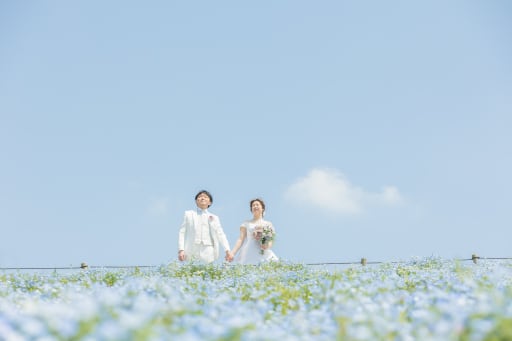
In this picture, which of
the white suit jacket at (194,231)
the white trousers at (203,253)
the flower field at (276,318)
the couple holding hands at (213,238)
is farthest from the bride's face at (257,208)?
the flower field at (276,318)

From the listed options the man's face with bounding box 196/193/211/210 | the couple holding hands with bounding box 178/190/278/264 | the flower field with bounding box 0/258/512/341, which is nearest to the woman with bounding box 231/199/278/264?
the couple holding hands with bounding box 178/190/278/264

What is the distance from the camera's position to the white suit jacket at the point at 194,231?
11.4m

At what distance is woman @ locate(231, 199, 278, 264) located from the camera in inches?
460

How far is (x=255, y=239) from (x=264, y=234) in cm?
27

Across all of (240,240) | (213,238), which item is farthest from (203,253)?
(240,240)

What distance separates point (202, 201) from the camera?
1150 cm

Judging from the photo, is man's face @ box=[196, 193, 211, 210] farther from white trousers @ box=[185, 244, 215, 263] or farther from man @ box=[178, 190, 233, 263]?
white trousers @ box=[185, 244, 215, 263]

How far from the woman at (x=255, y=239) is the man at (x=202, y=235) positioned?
0.46 m

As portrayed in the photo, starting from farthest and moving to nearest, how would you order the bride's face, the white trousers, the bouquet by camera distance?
the bride's face, the bouquet, the white trousers

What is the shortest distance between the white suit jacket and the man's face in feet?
0.57

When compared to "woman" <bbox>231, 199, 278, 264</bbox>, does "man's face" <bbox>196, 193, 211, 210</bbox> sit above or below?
above

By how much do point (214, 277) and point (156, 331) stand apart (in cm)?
713

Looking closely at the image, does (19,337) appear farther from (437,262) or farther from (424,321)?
(437,262)

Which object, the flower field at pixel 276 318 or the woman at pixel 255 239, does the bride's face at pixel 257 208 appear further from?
the flower field at pixel 276 318
